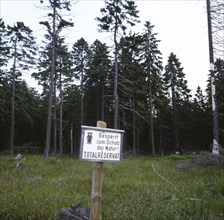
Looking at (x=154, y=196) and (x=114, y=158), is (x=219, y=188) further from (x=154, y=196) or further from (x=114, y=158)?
(x=114, y=158)

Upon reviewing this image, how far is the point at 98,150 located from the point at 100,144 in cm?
11

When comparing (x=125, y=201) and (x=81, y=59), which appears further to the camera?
(x=81, y=59)

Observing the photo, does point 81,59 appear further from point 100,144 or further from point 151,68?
point 100,144

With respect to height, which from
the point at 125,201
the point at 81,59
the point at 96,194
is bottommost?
the point at 125,201

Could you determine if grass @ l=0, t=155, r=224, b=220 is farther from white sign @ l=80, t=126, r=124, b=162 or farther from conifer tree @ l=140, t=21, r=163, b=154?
conifer tree @ l=140, t=21, r=163, b=154

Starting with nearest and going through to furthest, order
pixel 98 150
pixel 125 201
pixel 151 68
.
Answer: pixel 98 150 → pixel 125 201 → pixel 151 68

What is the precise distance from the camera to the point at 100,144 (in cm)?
473

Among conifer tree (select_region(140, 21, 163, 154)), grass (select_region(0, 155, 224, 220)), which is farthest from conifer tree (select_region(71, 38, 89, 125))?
grass (select_region(0, 155, 224, 220))

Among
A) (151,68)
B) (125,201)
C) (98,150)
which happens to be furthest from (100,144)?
(151,68)

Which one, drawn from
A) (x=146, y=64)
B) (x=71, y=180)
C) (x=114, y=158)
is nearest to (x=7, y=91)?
(x=146, y=64)

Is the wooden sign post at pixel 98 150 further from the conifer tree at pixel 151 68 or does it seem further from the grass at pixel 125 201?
the conifer tree at pixel 151 68

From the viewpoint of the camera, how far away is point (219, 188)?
800 centimetres

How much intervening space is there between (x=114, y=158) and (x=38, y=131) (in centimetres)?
6040

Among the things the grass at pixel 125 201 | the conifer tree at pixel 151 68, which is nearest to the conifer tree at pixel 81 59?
the conifer tree at pixel 151 68
